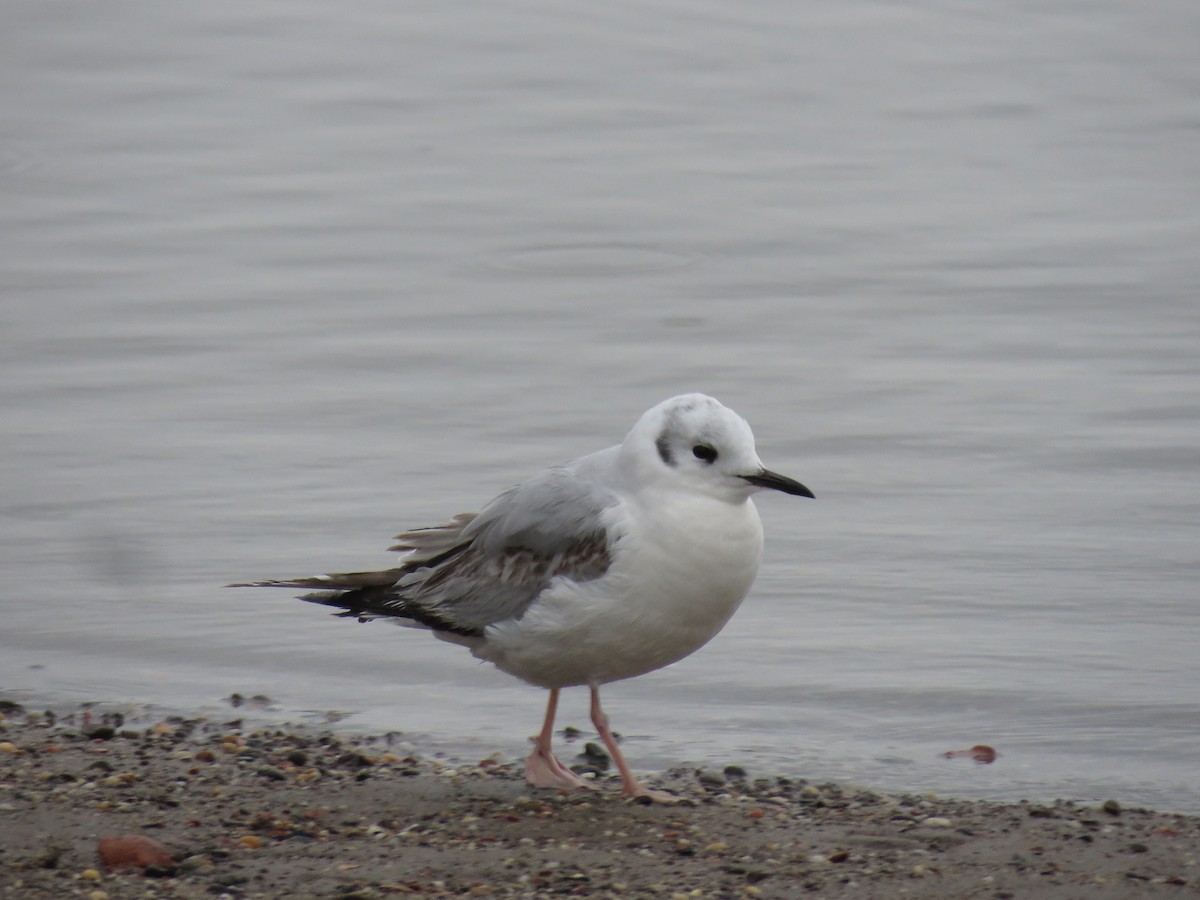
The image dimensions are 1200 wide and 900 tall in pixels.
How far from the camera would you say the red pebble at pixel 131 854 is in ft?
17.7

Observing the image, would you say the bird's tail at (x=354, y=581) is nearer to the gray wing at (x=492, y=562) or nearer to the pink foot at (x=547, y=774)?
the gray wing at (x=492, y=562)

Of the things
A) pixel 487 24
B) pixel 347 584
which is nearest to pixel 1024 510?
pixel 347 584

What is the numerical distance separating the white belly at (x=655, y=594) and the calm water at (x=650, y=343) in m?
0.80

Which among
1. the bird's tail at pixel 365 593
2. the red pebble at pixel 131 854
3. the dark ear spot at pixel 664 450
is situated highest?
the dark ear spot at pixel 664 450

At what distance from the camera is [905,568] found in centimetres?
876

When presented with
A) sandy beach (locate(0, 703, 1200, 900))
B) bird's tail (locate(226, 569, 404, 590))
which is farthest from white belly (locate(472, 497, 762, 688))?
bird's tail (locate(226, 569, 404, 590))

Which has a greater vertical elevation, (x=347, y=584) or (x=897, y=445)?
(x=897, y=445)

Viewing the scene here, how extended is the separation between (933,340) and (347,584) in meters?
6.09

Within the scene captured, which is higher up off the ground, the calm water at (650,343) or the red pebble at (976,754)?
the calm water at (650,343)

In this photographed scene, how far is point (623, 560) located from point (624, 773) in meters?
0.67

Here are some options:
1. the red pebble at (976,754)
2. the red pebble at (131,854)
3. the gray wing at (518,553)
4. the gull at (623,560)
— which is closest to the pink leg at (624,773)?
the gull at (623,560)

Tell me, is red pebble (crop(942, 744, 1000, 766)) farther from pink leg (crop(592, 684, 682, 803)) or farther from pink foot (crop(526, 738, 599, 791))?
pink foot (crop(526, 738, 599, 791))

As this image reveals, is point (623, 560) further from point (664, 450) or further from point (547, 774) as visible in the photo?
point (547, 774)

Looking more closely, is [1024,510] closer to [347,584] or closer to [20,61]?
[347,584]
